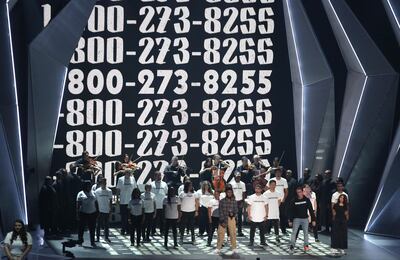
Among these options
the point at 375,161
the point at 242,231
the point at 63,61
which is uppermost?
the point at 63,61

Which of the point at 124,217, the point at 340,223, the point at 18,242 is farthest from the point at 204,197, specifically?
the point at 18,242

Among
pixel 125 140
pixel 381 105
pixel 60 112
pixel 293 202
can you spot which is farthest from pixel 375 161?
pixel 60 112

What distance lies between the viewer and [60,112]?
25.7 metres

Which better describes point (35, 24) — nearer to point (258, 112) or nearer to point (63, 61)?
point (63, 61)

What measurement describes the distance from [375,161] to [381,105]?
4.60ft

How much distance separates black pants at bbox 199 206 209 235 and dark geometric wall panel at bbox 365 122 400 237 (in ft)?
13.7

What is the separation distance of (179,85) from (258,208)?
5.66m

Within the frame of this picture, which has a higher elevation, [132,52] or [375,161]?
[132,52]

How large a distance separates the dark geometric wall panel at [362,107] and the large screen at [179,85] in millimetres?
2010

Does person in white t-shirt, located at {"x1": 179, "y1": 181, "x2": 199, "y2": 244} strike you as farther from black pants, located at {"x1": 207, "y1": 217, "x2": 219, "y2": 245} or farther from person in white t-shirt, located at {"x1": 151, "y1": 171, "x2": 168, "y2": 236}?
person in white t-shirt, located at {"x1": 151, "y1": 171, "x2": 168, "y2": 236}

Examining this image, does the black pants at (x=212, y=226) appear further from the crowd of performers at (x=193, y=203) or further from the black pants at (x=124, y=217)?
the black pants at (x=124, y=217)

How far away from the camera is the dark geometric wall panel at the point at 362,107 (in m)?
24.8

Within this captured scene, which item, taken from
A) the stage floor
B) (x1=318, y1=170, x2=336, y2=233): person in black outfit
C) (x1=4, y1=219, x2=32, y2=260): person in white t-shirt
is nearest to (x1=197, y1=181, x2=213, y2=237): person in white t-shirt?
the stage floor

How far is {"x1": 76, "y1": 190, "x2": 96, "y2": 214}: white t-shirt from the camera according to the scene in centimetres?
2170
